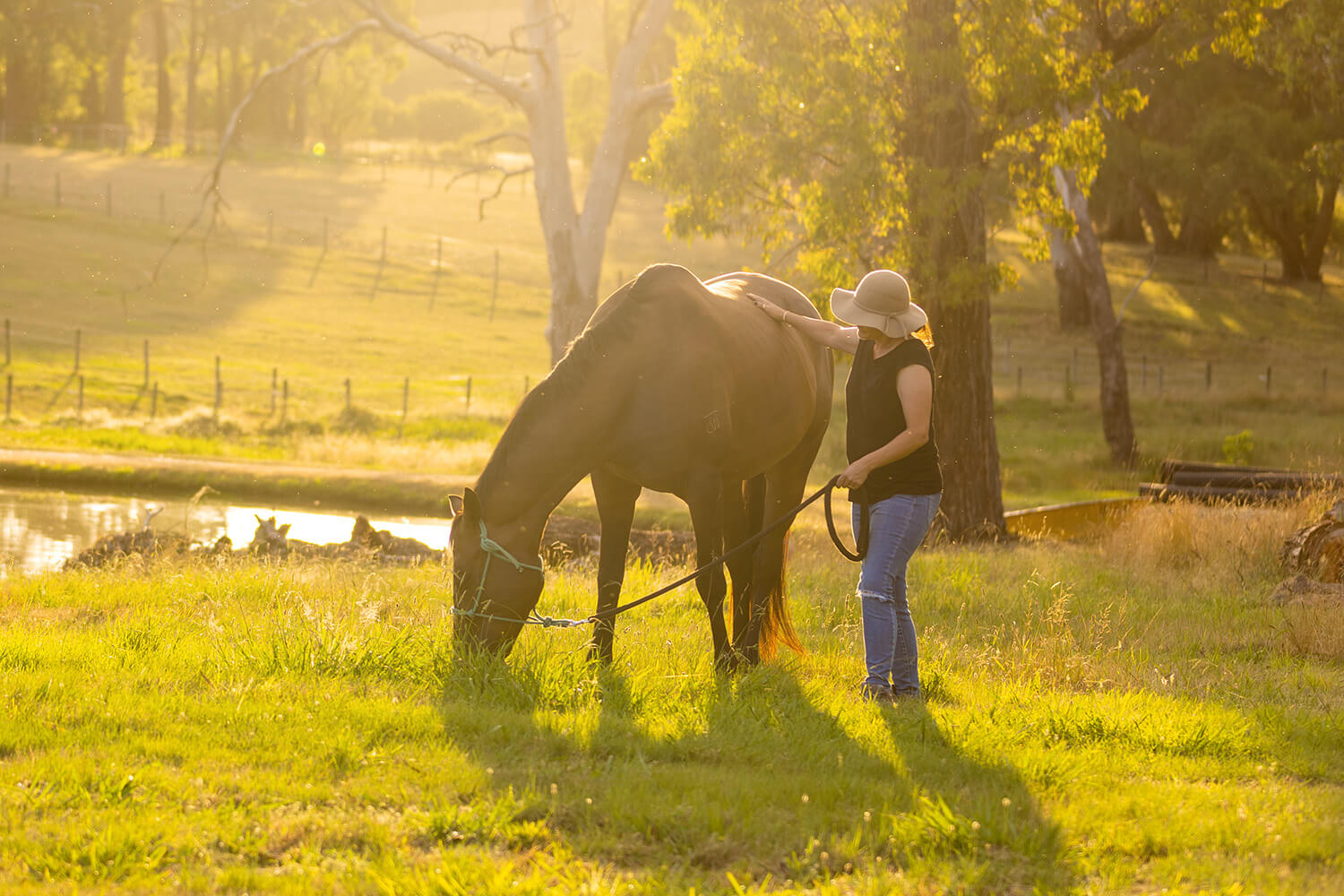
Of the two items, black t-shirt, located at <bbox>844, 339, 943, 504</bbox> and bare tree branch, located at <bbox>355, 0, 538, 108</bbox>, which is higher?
bare tree branch, located at <bbox>355, 0, 538, 108</bbox>

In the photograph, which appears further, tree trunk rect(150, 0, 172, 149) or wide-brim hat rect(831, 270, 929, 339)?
tree trunk rect(150, 0, 172, 149)

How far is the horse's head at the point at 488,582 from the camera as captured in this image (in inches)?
272

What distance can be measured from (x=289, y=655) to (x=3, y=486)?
15316 millimetres

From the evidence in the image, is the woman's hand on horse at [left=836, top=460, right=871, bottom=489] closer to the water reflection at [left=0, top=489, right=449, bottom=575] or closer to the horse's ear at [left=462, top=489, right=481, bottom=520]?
the horse's ear at [left=462, top=489, right=481, bottom=520]

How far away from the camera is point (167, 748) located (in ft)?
17.8

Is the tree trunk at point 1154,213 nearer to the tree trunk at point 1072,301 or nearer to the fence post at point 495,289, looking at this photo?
the tree trunk at point 1072,301

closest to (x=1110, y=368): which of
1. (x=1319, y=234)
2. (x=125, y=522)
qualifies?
(x=125, y=522)

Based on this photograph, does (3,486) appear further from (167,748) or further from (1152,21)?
(1152,21)

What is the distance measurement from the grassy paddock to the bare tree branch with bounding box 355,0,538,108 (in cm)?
1754

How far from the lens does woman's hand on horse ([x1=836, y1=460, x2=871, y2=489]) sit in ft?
21.1

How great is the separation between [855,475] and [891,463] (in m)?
0.40

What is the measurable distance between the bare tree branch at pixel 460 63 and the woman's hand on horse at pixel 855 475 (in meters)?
19.5

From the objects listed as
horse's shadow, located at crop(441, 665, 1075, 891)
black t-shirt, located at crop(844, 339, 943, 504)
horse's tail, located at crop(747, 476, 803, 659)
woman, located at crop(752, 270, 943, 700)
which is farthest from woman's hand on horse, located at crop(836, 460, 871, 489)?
horse's tail, located at crop(747, 476, 803, 659)

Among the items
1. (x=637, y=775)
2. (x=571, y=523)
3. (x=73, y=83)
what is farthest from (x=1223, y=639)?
(x=73, y=83)
